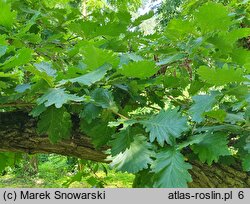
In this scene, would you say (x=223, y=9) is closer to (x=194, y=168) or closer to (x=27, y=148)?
(x=194, y=168)

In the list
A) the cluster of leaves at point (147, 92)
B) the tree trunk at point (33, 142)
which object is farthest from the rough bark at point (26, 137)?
the cluster of leaves at point (147, 92)

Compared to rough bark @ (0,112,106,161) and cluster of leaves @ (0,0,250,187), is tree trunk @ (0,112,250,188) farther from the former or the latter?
cluster of leaves @ (0,0,250,187)

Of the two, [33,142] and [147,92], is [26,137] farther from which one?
[147,92]

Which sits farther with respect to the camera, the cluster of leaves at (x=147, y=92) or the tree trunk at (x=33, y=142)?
the tree trunk at (x=33, y=142)

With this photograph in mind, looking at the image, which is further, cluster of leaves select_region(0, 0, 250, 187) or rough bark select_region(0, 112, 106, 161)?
rough bark select_region(0, 112, 106, 161)

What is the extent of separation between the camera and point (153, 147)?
25.6 inches

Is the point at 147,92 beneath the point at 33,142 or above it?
above

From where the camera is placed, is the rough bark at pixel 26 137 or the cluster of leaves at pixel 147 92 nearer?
the cluster of leaves at pixel 147 92

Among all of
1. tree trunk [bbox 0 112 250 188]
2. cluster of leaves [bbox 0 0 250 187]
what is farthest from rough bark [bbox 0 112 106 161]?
cluster of leaves [bbox 0 0 250 187]

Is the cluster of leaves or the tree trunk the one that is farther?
the tree trunk

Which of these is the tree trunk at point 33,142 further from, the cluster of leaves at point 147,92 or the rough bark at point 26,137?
the cluster of leaves at point 147,92

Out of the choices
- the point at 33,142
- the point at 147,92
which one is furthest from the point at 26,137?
the point at 147,92

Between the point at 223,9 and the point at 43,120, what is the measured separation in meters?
0.44

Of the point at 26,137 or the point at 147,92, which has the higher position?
the point at 147,92
